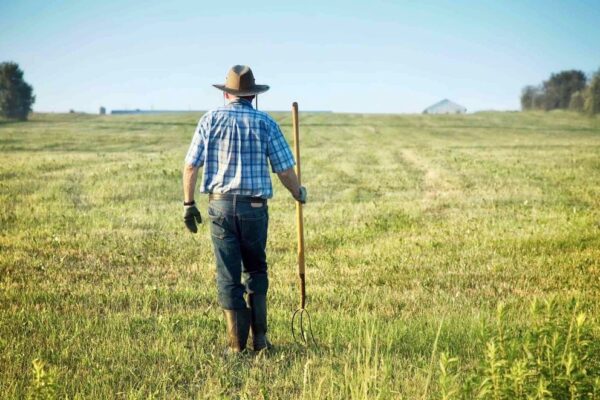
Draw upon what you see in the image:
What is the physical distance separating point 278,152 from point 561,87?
4531 inches

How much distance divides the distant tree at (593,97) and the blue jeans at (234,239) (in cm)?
8422

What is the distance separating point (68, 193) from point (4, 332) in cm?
1132

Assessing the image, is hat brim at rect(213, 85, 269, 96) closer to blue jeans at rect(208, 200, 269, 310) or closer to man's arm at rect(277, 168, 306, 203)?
man's arm at rect(277, 168, 306, 203)

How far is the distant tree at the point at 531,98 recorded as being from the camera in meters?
111

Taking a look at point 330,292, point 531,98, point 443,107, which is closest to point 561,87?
point 531,98

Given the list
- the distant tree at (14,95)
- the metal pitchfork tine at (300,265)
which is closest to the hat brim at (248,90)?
the metal pitchfork tine at (300,265)

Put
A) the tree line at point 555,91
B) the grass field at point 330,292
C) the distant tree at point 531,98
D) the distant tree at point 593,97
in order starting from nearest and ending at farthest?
1. the grass field at point 330,292
2. the distant tree at point 593,97
3. the tree line at point 555,91
4. the distant tree at point 531,98

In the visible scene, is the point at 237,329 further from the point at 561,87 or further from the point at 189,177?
the point at 561,87

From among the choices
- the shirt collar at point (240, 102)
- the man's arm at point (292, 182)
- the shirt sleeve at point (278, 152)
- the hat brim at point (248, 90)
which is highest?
the hat brim at point (248, 90)

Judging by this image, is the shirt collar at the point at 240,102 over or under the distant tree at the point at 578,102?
under

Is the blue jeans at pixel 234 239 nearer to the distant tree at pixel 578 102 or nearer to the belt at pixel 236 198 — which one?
the belt at pixel 236 198

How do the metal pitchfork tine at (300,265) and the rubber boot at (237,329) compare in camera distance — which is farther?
the metal pitchfork tine at (300,265)

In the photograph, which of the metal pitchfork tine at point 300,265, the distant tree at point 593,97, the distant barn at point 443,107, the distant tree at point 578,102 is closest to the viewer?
the metal pitchfork tine at point 300,265

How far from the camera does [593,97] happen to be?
79.2 m
